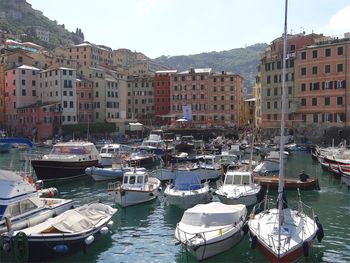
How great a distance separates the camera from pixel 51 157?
49.7 m

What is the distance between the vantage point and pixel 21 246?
20.4 meters

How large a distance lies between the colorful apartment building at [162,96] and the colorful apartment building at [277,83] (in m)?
36.9

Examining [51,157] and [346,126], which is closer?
[51,157]

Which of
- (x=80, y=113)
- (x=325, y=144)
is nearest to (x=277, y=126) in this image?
(x=325, y=144)

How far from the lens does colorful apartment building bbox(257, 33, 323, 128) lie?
87812 mm

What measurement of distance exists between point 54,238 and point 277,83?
7612cm

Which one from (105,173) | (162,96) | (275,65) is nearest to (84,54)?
(162,96)

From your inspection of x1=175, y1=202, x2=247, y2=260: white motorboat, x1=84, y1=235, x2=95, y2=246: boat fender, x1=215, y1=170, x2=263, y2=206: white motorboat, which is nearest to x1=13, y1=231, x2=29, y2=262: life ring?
x1=84, y1=235, x2=95, y2=246: boat fender

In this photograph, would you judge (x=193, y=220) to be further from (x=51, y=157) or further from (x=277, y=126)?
(x=277, y=126)

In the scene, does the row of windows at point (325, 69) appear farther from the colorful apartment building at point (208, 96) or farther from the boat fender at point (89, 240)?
the boat fender at point (89, 240)

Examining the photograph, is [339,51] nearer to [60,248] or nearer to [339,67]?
[339,67]

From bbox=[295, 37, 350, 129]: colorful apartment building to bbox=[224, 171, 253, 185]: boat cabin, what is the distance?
53417 millimetres

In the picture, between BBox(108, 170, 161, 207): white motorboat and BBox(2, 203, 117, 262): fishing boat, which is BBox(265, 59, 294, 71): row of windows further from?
BBox(2, 203, 117, 262): fishing boat

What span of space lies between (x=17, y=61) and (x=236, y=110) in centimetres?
5895
